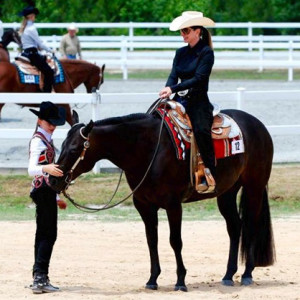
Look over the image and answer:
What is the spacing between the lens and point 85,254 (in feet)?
37.4

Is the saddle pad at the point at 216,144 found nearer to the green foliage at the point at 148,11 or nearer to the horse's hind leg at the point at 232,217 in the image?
the horse's hind leg at the point at 232,217

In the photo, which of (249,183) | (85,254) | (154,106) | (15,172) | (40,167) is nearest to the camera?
(40,167)

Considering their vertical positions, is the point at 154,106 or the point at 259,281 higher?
the point at 154,106

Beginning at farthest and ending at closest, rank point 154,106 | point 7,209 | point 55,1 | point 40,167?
point 55,1, point 7,209, point 154,106, point 40,167

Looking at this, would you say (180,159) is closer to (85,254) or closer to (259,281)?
(259,281)

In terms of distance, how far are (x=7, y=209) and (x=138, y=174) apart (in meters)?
5.72

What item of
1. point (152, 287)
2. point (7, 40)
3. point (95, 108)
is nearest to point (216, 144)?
point (152, 287)

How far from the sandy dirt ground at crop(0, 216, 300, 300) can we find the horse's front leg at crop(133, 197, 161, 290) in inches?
4.8

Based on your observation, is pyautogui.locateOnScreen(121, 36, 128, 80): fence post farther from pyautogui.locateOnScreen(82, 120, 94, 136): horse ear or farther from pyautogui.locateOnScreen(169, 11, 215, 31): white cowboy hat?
pyautogui.locateOnScreen(82, 120, 94, 136): horse ear

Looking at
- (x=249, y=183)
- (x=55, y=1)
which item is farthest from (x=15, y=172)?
(x=55, y=1)

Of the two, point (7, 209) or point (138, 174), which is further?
point (7, 209)

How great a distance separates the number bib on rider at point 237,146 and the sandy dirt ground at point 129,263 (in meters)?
→ 1.22

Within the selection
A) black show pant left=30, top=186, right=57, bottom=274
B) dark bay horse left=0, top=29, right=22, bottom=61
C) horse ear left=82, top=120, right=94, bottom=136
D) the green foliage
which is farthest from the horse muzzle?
the green foliage

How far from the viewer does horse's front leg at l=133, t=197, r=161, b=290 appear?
9.68m
